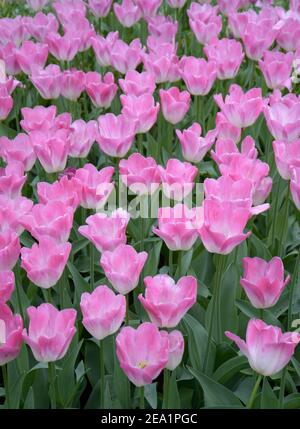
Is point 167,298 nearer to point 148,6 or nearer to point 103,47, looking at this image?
point 103,47

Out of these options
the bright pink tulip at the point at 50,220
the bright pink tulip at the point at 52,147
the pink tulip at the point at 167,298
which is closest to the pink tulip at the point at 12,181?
the bright pink tulip at the point at 52,147

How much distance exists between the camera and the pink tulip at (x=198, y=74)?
248cm

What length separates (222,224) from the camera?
1527mm

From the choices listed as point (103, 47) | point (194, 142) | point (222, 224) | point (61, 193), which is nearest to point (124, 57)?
point (103, 47)

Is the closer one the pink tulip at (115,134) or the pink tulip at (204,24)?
the pink tulip at (115,134)

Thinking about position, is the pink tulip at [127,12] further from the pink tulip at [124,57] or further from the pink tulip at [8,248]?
the pink tulip at [8,248]

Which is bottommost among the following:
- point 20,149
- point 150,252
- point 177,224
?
point 150,252

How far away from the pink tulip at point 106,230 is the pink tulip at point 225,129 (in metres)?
0.68

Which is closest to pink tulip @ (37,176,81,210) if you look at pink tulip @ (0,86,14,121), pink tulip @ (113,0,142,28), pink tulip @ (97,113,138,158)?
pink tulip @ (97,113,138,158)

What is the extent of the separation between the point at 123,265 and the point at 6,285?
0.24 metres

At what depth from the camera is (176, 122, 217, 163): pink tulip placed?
6.77ft

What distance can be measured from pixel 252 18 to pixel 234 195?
5.58 feet

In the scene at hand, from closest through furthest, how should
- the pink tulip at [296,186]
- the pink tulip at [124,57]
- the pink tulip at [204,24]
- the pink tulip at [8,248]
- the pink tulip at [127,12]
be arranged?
the pink tulip at [8,248] < the pink tulip at [296,186] < the pink tulip at [124,57] < the pink tulip at [204,24] < the pink tulip at [127,12]

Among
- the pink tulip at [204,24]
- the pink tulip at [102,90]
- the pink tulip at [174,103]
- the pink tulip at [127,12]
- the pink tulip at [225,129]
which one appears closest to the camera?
the pink tulip at [225,129]
